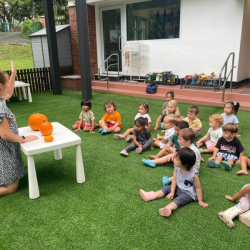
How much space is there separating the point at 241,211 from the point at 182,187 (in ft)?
2.09

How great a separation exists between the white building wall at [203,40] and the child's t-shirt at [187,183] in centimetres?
614

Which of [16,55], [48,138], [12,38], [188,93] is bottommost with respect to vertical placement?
[188,93]

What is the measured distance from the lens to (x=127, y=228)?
2.34 meters

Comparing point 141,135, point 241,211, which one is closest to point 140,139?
point 141,135

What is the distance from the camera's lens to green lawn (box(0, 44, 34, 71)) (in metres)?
20.6

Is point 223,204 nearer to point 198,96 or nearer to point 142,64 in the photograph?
point 198,96

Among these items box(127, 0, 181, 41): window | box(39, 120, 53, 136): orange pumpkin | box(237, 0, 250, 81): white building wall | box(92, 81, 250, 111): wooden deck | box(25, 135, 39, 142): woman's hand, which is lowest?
box(92, 81, 250, 111): wooden deck

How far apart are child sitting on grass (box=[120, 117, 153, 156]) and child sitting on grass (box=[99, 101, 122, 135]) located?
102 cm

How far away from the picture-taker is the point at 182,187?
8.95ft

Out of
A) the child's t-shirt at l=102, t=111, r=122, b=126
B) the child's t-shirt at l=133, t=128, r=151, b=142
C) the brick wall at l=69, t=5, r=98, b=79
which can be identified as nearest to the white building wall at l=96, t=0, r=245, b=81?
the brick wall at l=69, t=5, r=98, b=79

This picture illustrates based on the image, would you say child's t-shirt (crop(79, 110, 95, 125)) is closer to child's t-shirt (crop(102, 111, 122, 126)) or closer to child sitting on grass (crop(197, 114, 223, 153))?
child's t-shirt (crop(102, 111, 122, 126))

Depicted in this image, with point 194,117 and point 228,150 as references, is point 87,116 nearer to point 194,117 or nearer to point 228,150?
point 194,117

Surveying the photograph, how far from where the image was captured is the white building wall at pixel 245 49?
24.1 feet

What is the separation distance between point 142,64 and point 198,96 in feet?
10.3
